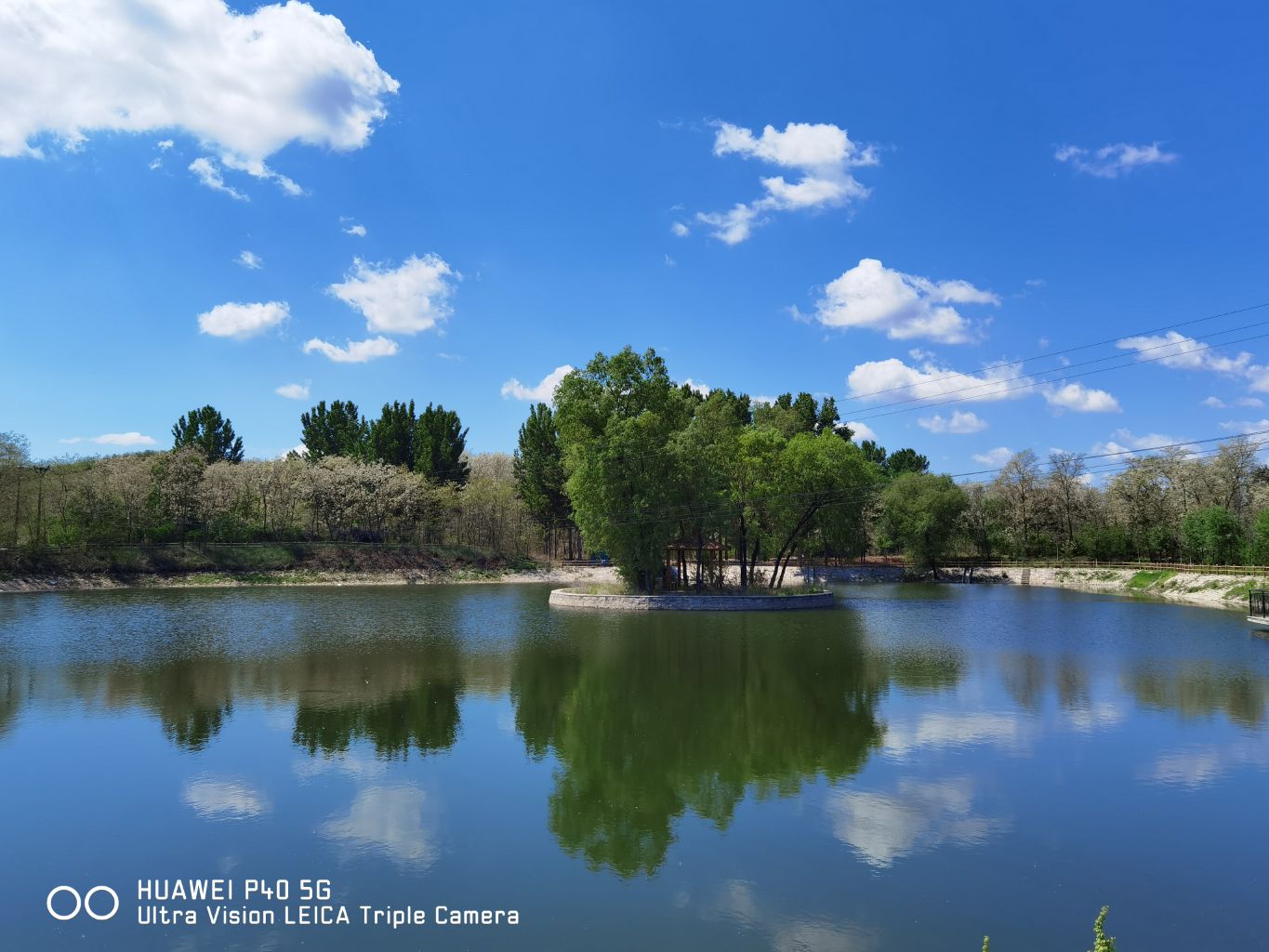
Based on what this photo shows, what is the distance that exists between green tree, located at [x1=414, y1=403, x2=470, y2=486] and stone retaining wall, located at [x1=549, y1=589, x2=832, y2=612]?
40.5 meters

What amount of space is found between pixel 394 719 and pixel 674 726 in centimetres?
701

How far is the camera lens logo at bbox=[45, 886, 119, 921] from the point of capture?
9.97 m

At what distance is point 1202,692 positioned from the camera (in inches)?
933


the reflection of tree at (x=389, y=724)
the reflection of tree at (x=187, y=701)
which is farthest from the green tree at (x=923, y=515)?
the reflection of tree at (x=187, y=701)

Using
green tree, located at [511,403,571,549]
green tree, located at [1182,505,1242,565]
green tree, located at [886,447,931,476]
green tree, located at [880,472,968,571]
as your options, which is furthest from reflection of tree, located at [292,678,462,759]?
green tree, located at [886,447,931,476]

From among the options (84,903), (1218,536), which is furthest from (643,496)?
(1218,536)

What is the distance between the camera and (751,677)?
25.8 meters

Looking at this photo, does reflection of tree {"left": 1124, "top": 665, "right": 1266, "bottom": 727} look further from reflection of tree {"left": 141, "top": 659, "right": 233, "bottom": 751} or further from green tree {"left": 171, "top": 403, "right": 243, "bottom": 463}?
green tree {"left": 171, "top": 403, "right": 243, "bottom": 463}

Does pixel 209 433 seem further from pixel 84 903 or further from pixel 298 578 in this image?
pixel 84 903

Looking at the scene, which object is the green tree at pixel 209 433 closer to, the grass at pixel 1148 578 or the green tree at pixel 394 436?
the green tree at pixel 394 436

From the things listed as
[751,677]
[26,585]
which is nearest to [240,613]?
[26,585]

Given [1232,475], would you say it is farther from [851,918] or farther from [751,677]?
[851,918]

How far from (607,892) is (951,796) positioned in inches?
279

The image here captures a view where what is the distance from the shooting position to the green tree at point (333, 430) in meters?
88.7
